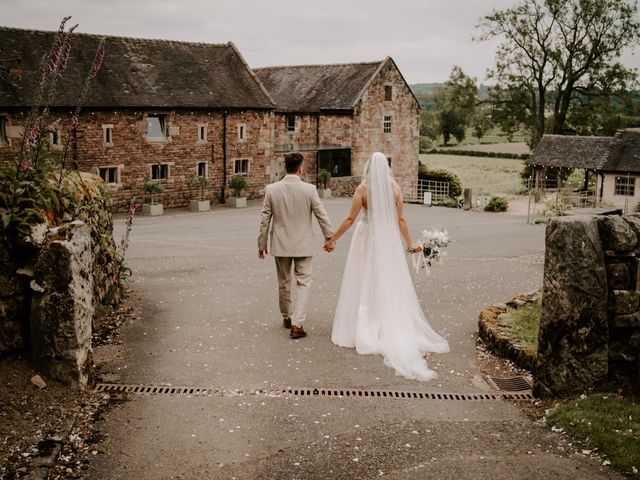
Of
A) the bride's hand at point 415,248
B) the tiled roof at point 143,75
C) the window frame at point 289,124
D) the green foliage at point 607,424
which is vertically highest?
the tiled roof at point 143,75

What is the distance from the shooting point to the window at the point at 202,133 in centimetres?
3665

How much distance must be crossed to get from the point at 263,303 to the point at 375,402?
14.8 feet

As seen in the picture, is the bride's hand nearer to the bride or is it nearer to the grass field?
the bride

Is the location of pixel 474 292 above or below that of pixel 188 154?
below

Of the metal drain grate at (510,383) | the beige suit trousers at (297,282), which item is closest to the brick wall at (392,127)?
the beige suit trousers at (297,282)

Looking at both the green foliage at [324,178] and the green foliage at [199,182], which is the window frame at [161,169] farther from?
the green foliage at [324,178]

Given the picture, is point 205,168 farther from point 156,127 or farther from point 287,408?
point 287,408

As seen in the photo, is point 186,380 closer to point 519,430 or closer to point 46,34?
point 519,430

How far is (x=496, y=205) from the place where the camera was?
4056 centimetres

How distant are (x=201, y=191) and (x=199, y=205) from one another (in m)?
2.21

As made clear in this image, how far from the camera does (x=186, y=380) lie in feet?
23.7

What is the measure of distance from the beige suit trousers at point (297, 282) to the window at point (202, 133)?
Result: 94.2 ft

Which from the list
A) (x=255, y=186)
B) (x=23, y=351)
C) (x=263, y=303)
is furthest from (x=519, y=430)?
(x=255, y=186)


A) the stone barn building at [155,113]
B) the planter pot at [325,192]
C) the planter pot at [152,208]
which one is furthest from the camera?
the planter pot at [325,192]
